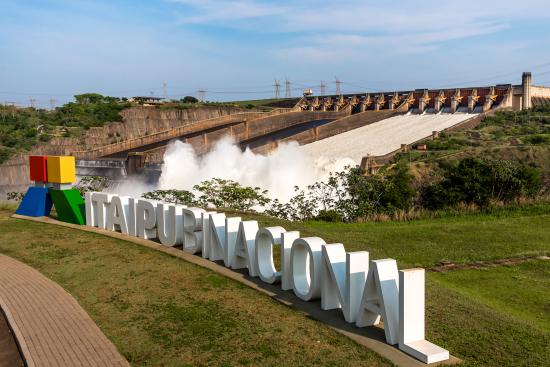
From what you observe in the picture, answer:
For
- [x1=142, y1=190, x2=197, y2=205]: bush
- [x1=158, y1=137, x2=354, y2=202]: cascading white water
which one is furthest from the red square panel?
[x1=158, y1=137, x2=354, y2=202]: cascading white water

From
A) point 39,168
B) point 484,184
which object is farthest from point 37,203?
point 484,184

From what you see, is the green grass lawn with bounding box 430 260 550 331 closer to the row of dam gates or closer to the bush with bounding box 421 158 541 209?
the bush with bounding box 421 158 541 209

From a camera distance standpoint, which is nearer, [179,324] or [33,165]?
[179,324]

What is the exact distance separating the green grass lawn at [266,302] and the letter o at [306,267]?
56 cm

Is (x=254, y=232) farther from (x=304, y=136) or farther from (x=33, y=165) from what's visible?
(x=304, y=136)

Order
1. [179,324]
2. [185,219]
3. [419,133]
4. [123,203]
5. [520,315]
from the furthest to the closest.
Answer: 1. [419,133]
2. [123,203]
3. [185,219]
4. [520,315]
5. [179,324]

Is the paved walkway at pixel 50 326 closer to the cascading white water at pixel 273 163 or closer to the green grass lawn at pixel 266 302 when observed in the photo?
the green grass lawn at pixel 266 302

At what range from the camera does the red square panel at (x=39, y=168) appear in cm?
1694

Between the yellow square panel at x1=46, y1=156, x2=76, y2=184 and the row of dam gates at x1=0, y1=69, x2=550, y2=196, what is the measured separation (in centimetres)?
1546

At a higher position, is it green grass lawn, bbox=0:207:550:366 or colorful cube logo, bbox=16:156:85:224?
colorful cube logo, bbox=16:156:85:224

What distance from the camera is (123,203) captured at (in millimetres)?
14523

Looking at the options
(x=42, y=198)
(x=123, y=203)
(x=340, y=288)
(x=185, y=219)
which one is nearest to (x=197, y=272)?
(x=185, y=219)

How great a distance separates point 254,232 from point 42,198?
9.79 meters

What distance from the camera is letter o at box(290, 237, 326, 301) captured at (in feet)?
28.5
